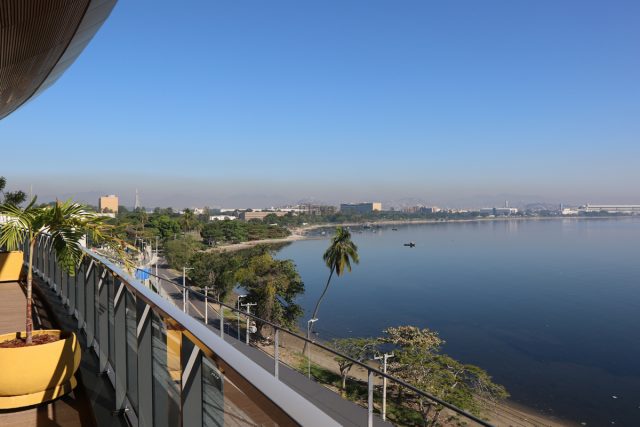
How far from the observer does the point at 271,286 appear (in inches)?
1213

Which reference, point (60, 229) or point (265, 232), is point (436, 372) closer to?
point (60, 229)

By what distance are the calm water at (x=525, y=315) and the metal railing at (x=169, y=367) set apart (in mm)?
26609

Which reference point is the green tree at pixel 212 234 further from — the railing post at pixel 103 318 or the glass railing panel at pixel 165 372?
the glass railing panel at pixel 165 372

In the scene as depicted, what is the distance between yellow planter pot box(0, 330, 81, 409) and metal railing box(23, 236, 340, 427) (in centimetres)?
28

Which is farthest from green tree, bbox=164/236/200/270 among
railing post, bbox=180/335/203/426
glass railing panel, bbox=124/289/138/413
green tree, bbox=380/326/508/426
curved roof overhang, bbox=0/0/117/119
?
railing post, bbox=180/335/203/426

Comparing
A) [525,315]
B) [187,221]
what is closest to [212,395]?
[525,315]

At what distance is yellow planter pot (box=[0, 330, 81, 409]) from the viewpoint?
8.36ft

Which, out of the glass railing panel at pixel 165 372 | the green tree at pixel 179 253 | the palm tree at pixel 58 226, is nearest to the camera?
the glass railing panel at pixel 165 372

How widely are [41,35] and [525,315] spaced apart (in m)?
44.8

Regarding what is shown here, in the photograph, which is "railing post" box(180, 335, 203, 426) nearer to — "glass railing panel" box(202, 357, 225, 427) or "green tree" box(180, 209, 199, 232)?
"glass railing panel" box(202, 357, 225, 427)

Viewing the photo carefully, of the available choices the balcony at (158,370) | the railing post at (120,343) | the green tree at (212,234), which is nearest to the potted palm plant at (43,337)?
the balcony at (158,370)

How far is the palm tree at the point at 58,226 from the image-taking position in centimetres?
311

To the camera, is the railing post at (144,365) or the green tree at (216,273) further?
the green tree at (216,273)

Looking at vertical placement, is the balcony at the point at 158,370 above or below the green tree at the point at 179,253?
above
